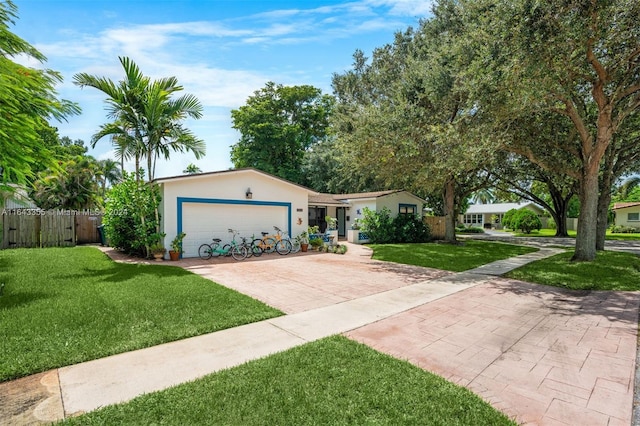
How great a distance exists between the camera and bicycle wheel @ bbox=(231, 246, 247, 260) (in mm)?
A: 11852

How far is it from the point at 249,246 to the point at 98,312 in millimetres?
7315

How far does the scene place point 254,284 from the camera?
24.8ft

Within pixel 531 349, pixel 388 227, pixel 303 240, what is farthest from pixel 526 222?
pixel 531 349

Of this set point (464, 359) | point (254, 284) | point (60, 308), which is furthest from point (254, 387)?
point (254, 284)

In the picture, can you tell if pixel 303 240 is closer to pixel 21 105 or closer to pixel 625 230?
pixel 21 105

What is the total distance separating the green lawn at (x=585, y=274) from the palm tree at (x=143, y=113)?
38.3ft

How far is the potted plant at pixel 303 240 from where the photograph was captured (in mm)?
14491

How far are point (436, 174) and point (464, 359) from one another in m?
9.73

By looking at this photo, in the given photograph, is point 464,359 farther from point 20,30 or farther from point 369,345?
point 20,30

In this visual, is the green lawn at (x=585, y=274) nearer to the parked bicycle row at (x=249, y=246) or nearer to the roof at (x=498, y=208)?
the parked bicycle row at (x=249, y=246)

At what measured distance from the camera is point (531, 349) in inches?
161

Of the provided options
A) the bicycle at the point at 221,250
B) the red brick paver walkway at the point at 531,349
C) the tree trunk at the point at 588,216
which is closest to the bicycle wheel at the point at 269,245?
the bicycle at the point at 221,250

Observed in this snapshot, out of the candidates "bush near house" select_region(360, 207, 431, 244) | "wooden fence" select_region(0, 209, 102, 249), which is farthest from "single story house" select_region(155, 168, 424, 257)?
"wooden fence" select_region(0, 209, 102, 249)

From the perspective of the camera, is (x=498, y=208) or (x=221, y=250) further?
(x=498, y=208)
